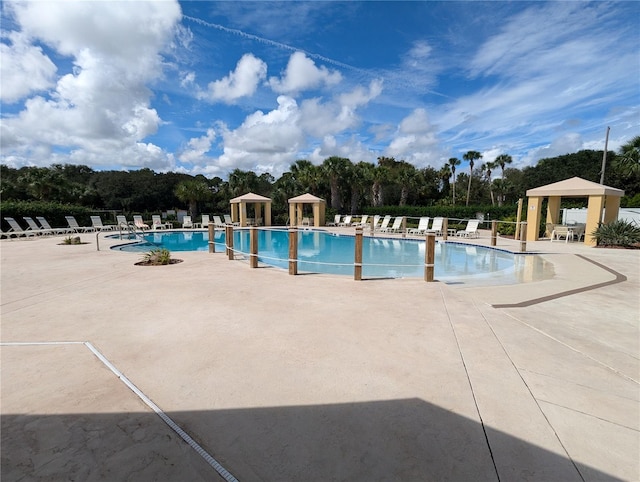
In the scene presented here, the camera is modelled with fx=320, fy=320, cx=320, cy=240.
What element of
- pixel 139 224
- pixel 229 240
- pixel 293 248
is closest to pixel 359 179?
pixel 139 224

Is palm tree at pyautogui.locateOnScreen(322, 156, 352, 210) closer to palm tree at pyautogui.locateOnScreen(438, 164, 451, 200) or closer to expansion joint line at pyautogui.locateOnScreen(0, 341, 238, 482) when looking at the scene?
palm tree at pyautogui.locateOnScreen(438, 164, 451, 200)

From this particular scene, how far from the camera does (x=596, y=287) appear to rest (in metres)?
6.10

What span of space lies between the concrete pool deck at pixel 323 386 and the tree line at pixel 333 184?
23377mm

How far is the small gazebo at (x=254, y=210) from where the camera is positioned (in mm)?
24547

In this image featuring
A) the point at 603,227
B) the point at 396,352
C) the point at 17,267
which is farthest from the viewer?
the point at 603,227

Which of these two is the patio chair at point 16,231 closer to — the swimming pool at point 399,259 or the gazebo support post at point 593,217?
the swimming pool at point 399,259

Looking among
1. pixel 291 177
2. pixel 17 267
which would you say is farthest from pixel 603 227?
pixel 291 177

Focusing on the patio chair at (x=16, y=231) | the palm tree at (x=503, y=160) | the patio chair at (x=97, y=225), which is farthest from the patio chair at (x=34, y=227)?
the palm tree at (x=503, y=160)

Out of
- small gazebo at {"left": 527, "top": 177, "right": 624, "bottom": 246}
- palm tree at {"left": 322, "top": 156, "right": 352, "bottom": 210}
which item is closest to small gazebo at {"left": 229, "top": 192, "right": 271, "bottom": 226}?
palm tree at {"left": 322, "top": 156, "right": 352, "bottom": 210}

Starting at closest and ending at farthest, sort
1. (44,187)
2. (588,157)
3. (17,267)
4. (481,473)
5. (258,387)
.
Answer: (481,473), (258,387), (17,267), (44,187), (588,157)

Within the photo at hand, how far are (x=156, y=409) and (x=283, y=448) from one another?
1008mm

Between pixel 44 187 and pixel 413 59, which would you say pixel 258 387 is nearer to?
pixel 413 59

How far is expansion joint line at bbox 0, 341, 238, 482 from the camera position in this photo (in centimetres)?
173

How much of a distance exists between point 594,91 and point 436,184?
23372mm
